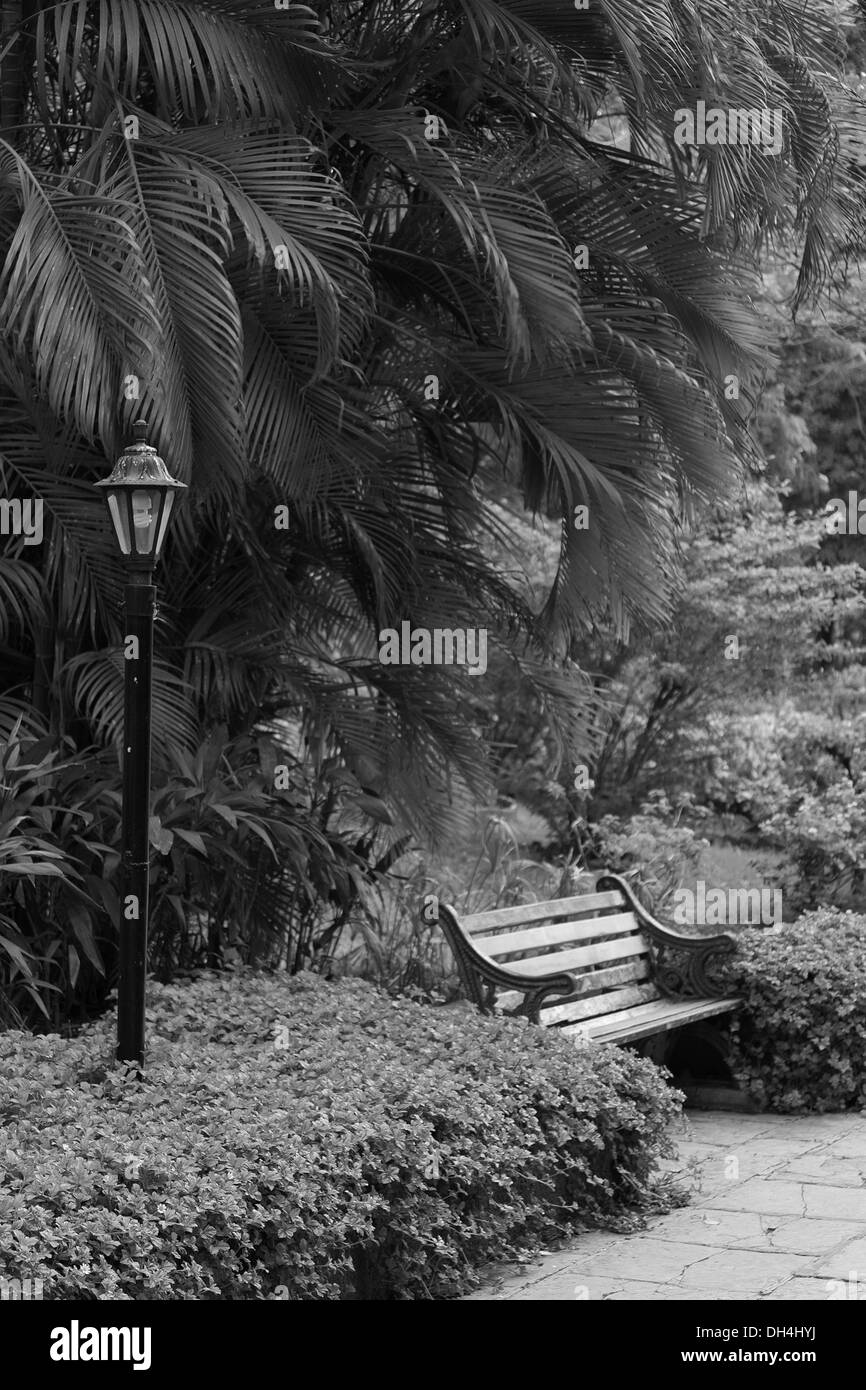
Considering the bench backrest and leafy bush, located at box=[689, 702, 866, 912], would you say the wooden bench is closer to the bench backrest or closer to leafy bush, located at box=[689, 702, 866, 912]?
the bench backrest

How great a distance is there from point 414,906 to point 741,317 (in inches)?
131

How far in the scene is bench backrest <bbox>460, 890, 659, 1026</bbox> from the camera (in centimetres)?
640

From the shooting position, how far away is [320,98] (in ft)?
21.0

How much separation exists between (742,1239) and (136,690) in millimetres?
2563

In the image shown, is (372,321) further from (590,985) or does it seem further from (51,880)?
(590,985)

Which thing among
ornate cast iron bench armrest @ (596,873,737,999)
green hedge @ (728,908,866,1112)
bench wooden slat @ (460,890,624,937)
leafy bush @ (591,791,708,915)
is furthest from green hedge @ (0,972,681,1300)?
leafy bush @ (591,791,708,915)

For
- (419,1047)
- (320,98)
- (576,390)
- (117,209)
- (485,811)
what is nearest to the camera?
(419,1047)

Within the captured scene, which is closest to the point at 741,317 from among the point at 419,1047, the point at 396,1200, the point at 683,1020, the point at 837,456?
the point at 683,1020

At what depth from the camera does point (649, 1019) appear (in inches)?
259

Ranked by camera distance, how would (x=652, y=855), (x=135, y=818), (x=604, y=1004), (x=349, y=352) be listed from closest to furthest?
1. (x=135, y=818)
2. (x=604, y=1004)
3. (x=349, y=352)
4. (x=652, y=855)

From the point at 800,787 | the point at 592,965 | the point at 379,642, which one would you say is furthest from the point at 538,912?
the point at 800,787

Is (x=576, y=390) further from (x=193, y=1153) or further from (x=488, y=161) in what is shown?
(x=193, y=1153)

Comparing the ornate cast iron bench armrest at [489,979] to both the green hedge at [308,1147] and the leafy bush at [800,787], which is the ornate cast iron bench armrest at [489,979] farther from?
the leafy bush at [800,787]

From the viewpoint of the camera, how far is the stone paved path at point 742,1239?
441cm
